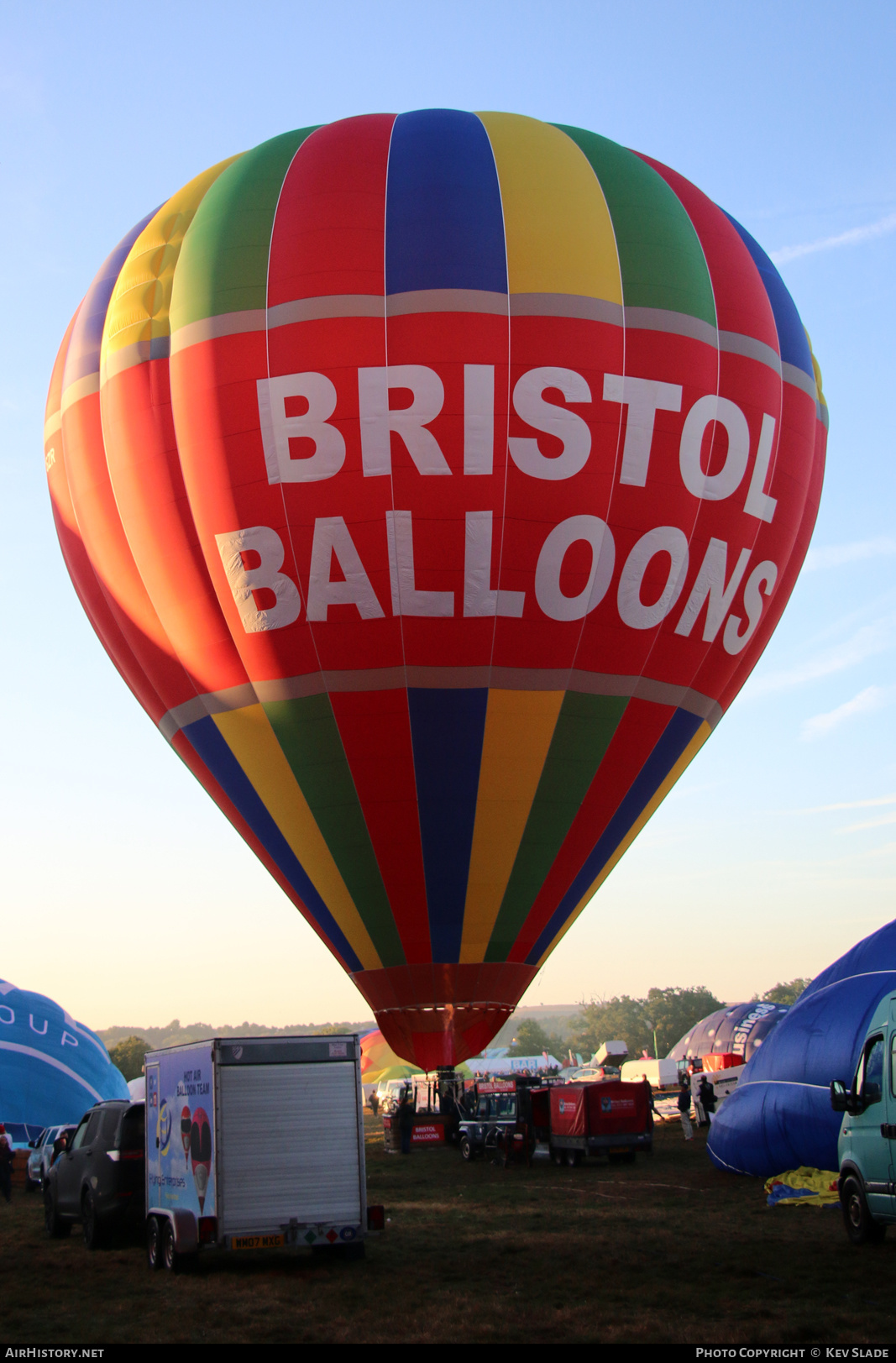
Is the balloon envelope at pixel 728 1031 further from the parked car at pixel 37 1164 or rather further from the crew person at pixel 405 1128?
the parked car at pixel 37 1164

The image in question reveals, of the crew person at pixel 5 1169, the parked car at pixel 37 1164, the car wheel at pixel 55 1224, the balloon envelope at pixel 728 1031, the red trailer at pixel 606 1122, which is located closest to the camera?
the car wheel at pixel 55 1224

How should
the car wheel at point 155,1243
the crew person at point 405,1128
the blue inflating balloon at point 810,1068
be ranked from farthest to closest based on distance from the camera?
1. the crew person at point 405,1128
2. the blue inflating balloon at point 810,1068
3. the car wheel at point 155,1243

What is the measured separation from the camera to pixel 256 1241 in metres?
9.87

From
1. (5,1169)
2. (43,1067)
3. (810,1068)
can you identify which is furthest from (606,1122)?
(43,1067)

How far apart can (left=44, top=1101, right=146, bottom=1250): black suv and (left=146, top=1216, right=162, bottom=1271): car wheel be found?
1255mm

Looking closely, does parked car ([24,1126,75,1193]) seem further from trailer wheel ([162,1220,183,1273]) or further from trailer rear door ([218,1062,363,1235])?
trailer rear door ([218,1062,363,1235])

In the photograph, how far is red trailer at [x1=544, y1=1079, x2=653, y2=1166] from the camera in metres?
20.0

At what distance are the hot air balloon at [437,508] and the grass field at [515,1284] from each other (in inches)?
184

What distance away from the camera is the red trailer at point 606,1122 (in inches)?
789

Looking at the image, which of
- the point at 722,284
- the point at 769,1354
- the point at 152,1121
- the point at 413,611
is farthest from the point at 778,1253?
the point at 722,284

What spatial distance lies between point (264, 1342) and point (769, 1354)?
122 inches

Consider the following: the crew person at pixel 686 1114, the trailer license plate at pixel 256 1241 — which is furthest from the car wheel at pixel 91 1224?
the crew person at pixel 686 1114

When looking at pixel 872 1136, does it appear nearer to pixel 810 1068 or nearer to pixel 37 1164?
pixel 810 1068

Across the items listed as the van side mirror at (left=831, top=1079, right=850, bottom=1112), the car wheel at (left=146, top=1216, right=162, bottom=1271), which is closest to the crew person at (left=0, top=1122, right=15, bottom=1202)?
the car wheel at (left=146, top=1216, right=162, bottom=1271)
